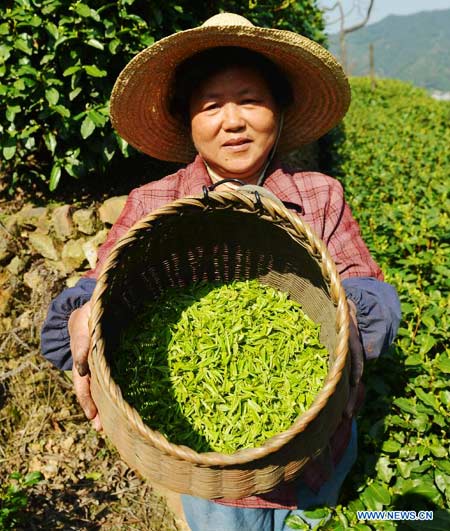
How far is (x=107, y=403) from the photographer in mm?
1207

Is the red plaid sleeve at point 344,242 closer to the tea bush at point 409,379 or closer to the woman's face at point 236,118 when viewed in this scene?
the woman's face at point 236,118

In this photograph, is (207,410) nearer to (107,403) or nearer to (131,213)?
(107,403)

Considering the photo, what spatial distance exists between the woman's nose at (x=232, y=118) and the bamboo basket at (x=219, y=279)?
1.04 feet

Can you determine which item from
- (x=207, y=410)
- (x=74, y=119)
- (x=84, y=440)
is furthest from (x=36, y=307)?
(x=207, y=410)

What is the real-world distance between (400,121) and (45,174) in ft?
23.8

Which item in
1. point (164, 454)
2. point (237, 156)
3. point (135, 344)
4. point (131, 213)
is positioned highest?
point (237, 156)

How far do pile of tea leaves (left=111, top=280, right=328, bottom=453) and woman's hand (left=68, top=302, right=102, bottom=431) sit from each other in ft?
0.33

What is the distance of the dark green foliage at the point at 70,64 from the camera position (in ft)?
8.82

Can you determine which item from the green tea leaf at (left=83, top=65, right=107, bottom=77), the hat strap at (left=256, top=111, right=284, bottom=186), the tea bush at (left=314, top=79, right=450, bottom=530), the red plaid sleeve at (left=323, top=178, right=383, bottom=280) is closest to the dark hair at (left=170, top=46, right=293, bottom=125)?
the hat strap at (left=256, top=111, right=284, bottom=186)

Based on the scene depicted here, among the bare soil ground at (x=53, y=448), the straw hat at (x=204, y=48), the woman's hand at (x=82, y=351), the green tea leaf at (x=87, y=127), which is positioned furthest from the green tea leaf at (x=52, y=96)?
the woman's hand at (x=82, y=351)

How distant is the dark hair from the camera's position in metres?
1.69

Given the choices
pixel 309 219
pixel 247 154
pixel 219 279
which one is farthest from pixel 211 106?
pixel 219 279

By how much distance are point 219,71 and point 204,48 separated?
10cm

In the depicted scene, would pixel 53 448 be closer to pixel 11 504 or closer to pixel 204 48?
pixel 11 504
